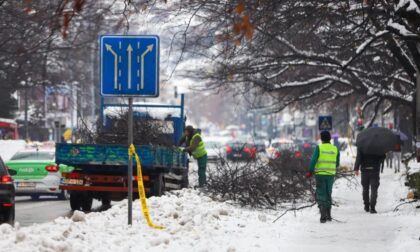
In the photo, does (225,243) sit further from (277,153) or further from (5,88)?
(5,88)

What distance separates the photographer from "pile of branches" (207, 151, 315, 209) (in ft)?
64.5

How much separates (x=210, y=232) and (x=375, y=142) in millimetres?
6407

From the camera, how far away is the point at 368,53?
30.8m

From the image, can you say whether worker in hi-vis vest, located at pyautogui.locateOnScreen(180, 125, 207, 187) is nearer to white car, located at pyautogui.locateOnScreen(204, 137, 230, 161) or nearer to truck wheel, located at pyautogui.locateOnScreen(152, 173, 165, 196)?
white car, located at pyautogui.locateOnScreen(204, 137, 230, 161)

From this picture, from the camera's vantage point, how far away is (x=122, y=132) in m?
22.0

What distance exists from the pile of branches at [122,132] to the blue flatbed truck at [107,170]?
0.70 m

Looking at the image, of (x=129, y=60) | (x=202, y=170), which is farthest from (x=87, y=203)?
(x=129, y=60)

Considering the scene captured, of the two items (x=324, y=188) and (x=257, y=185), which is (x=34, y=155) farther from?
(x=324, y=188)

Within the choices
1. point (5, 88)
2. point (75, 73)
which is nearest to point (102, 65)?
point (5, 88)

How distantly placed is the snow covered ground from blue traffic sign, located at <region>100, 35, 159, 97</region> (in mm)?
1935

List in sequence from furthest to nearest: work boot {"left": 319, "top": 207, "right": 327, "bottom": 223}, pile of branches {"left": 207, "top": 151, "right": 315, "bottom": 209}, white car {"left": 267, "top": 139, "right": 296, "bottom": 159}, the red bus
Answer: the red bus, white car {"left": 267, "top": 139, "right": 296, "bottom": 159}, pile of branches {"left": 207, "top": 151, "right": 315, "bottom": 209}, work boot {"left": 319, "top": 207, "right": 327, "bottom": 223}

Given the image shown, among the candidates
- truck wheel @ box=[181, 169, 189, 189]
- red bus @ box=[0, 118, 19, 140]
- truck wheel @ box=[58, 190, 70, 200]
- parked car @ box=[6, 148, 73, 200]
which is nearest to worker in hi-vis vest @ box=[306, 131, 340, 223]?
truck wheel @ box=[181, 169, 189, 189]

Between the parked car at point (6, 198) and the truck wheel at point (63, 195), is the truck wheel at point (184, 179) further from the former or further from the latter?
the parked car at point (6, 198)

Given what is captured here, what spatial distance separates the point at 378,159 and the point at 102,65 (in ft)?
24.5
